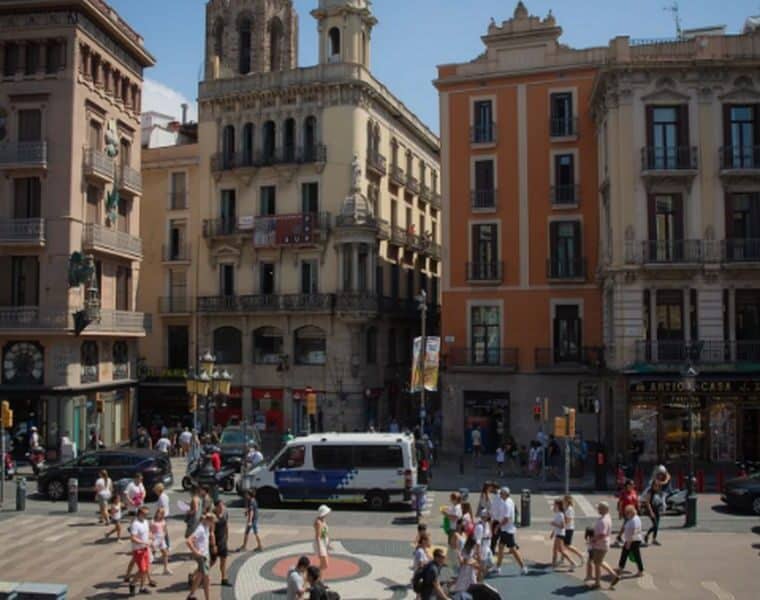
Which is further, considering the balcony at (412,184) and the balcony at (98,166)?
the balcony at (412,184)

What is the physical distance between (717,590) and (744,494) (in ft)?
30.3

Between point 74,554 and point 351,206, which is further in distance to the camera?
point 351,206

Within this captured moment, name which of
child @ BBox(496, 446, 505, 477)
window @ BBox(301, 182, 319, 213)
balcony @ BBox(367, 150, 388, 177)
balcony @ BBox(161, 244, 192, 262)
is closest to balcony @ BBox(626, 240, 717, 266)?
child @ BBox(496, 446, 505, 477)

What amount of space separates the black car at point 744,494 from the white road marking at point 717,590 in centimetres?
861

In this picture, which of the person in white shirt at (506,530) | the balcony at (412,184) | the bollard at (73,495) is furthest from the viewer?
the balcony at (412,184)

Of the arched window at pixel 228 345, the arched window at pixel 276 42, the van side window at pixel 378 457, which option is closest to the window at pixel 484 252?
the arched window at pixel 228 345

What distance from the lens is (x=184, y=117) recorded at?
6338cm

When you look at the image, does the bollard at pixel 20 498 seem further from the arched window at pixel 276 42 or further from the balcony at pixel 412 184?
the arched window at pixel 276 42

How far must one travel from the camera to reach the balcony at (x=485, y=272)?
4022 centimetres

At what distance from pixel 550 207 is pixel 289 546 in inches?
940

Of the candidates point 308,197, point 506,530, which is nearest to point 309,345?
point 308,197

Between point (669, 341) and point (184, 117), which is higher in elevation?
point (184, 117)

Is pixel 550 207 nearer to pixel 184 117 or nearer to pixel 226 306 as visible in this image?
pixel 226 306

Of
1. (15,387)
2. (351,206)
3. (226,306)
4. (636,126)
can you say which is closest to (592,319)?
(636,126)
